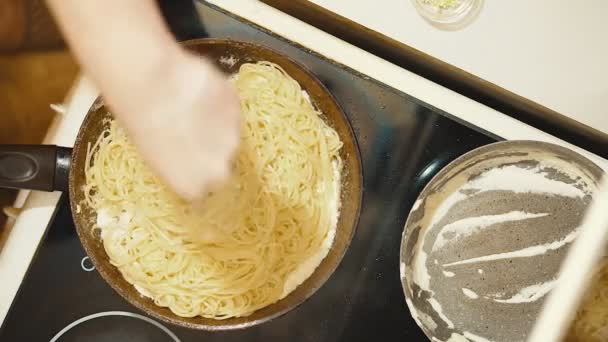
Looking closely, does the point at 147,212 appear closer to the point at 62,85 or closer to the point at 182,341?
the point at 182,341

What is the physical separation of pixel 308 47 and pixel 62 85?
2.78 ft

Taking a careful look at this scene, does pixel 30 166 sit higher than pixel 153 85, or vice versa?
pixel 30 166

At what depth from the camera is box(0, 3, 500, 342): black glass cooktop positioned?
117cm

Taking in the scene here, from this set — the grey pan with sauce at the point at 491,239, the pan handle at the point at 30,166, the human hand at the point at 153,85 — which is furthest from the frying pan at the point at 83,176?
the human hand at the point at 153,85

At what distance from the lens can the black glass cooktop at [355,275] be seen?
1.17 metres

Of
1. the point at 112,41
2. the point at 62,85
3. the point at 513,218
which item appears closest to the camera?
the point at 112,41

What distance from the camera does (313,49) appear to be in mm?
1178

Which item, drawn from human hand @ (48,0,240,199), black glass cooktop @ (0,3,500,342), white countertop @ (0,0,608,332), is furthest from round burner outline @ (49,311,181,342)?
human hand @ (48,0,240,199)

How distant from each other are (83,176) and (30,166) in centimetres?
10

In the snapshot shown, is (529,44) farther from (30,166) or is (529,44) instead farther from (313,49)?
(30,166)

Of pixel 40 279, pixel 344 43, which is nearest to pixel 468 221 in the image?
pixel 344 43

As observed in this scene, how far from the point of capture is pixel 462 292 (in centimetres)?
114

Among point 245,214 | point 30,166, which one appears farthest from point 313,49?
point 30,166

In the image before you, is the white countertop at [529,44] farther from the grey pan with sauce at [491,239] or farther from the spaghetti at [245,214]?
the spaghetti at [245,214]
